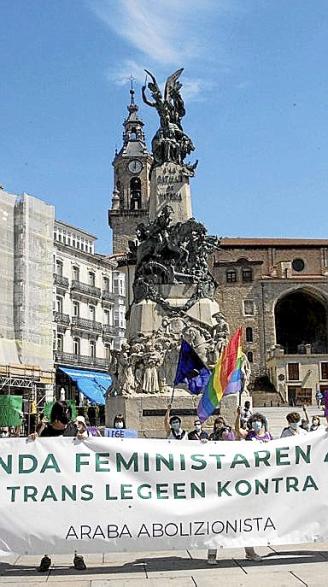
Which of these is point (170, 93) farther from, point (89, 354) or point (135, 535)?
point (89, 354)

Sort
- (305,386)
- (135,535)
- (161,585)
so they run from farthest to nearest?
(305,386), (135,535), (161,585)

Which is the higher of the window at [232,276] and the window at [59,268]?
the window at [232,276]

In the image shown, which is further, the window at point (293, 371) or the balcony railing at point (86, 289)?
the window at point (293, 371)

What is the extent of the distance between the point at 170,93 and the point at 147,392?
12.7 meters

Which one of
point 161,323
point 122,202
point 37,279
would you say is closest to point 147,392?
point 161,323

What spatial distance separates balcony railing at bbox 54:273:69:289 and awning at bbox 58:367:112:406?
6570 millimetres

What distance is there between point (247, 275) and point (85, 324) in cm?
2166

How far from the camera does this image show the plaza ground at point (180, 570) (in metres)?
6.68

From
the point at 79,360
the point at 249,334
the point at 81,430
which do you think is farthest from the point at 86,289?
the point at 81,430

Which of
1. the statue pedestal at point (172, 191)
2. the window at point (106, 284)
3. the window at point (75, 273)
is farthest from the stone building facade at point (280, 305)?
the statue pedestal at point (172, 191)

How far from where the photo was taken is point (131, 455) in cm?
769

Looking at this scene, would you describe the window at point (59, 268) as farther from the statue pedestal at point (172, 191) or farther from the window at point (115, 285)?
the statue pedestal at point (172, 191)

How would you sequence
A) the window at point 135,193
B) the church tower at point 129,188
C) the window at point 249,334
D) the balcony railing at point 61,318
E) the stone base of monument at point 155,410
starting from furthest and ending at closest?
1. the window at point 135,193
2. the church tower at point 129,188
3. the window at point 249,334
4. the balcony railing at point 61,318
5. the stone base of monument at point 155,410

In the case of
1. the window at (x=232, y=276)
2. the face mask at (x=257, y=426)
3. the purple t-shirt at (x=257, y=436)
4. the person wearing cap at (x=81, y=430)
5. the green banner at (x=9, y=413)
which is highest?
the window at (x=232, y=276)
